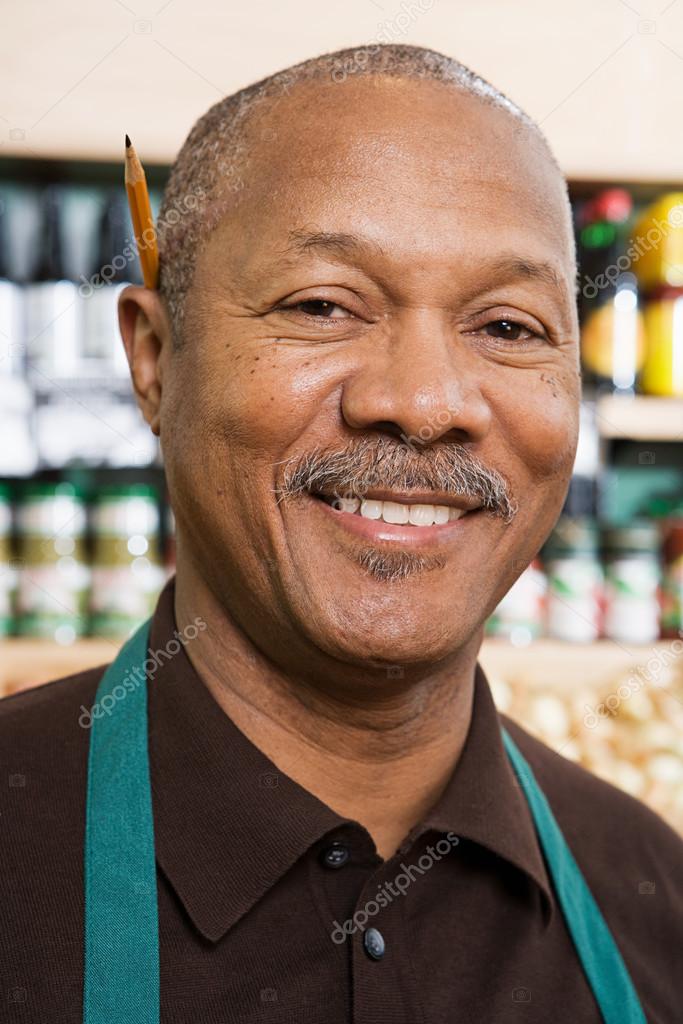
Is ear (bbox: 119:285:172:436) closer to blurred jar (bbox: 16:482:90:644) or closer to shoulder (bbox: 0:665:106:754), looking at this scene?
shoulder (bbox: 0:665:106:754)

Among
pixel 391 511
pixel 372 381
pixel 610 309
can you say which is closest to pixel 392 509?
pixel 391 511

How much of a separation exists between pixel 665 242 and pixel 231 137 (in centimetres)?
121

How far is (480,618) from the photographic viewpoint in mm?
926

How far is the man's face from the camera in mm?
872

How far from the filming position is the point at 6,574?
191cm

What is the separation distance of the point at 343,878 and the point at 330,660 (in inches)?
6.8

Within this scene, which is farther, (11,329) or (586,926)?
(11,329)

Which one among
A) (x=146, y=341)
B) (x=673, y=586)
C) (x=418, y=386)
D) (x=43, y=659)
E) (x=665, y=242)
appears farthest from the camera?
(x=673, y=586)

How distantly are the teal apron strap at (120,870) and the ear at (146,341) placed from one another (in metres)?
0.28

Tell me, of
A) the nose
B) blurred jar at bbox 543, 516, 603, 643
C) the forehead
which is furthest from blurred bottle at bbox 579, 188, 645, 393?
the nose

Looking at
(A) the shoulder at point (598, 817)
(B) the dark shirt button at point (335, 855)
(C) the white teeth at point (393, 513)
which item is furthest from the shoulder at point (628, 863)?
(C) the white teeth at point (393, 513)

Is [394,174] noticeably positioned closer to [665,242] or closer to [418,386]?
[418,386]

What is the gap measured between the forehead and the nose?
7 cm

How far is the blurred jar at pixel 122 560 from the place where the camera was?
192cm
